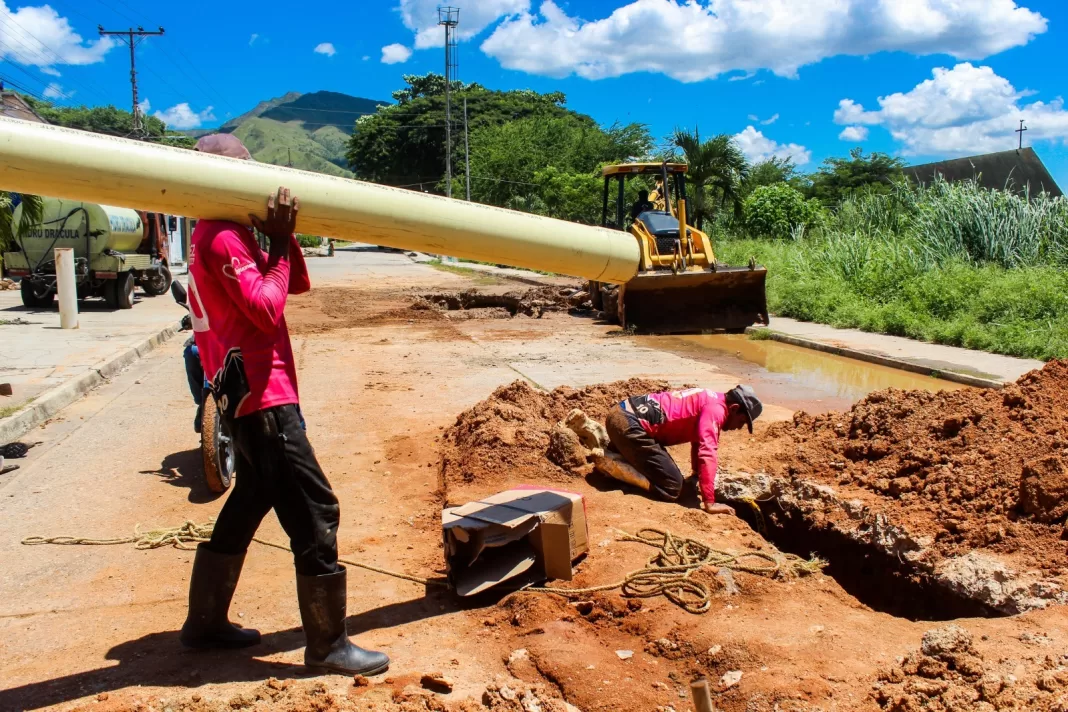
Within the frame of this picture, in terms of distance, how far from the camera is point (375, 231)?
3.93 meters

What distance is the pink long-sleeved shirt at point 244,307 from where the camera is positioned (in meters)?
3.31

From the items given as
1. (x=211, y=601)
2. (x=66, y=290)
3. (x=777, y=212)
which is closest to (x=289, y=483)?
(x=211, y=601)

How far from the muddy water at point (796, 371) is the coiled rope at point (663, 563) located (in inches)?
181

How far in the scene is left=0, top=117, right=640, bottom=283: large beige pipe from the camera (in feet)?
11.1

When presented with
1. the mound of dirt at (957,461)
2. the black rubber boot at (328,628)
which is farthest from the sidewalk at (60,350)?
the mound of dirt at (957,461)

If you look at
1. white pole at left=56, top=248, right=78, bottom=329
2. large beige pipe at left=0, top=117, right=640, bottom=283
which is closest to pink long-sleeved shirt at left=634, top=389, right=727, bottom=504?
large beige pipe at left=0, top=117, right=640, bottom=283

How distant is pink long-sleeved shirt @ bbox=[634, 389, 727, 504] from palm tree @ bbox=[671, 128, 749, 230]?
2274 cm

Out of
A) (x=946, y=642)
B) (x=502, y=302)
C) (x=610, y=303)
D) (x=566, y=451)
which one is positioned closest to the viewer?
(x=946, y=642)

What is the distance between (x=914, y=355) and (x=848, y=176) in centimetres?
2845

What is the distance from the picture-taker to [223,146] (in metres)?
3.79

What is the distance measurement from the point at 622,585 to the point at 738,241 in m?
25.9

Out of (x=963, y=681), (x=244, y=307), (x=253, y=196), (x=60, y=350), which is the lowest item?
(x=963, y=681)

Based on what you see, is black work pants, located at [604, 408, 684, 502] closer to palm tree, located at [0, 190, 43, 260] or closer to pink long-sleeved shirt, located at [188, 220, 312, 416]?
pink long-sleeved shirt, located at [188, 220, 312, 416]

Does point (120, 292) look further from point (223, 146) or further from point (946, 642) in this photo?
point (946, 642)
